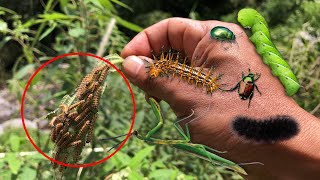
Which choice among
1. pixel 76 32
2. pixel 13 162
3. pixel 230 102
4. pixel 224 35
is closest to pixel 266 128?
pixel 230 102

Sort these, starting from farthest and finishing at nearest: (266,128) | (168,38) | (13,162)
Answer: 1. (13,162)
2. (168,38)
3. (266,128)

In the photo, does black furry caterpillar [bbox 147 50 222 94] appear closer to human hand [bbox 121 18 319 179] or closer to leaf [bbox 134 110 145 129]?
human hand [bbox 121 18 319 179]

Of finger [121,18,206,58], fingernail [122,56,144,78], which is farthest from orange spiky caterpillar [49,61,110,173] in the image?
finger [121,18,206,58]

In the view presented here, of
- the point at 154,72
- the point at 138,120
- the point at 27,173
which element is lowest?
the point at 27,173

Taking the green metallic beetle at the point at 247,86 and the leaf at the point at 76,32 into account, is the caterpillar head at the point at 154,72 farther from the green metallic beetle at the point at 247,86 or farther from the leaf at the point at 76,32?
the leaf at the point at 76,32

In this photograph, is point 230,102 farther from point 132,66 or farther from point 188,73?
point 132,66

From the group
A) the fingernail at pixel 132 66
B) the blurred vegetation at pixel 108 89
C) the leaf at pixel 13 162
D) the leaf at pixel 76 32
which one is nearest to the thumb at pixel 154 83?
the fingernail at pixel 132 66
